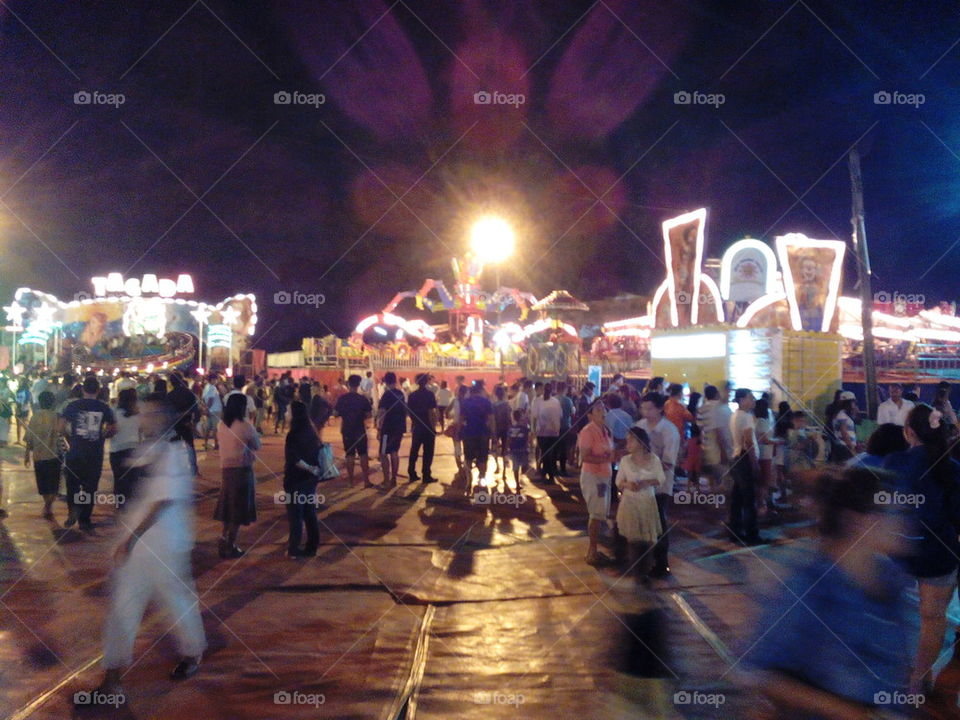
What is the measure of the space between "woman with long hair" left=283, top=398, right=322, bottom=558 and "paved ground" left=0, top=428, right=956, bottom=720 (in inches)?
11.6

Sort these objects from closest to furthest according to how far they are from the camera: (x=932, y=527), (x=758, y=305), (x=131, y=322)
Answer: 1. (x=932, y=527)
2. (x=758, y=305)
3. (x=131, y=322)

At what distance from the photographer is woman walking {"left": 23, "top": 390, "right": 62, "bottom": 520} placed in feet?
30.0

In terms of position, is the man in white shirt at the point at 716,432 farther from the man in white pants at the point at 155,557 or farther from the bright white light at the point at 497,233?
the bright white light at the point at 497,233

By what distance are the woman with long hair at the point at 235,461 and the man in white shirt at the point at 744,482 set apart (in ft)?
17.2

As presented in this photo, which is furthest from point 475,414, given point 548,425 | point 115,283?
point 115,283

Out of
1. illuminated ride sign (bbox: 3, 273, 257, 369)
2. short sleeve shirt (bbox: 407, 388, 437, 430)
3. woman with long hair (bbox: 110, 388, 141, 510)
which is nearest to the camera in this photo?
woman with long hair (bbox: 110, 388, 141, 510)

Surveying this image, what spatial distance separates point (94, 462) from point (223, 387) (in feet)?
31.0

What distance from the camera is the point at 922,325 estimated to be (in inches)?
1193

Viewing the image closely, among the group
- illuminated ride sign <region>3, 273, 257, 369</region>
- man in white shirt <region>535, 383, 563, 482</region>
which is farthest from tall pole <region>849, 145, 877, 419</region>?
illuminated ride sign <region>3, 273, 257, 369</region>

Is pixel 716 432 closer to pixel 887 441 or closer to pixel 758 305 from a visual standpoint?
pixel 887 441

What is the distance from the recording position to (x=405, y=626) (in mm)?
5738

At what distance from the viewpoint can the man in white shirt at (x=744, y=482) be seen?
331 inches

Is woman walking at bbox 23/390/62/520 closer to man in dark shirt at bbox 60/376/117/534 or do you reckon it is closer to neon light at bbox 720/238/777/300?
man in dark shirt at bbox 60/376/117/534

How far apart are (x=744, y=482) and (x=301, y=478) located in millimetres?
4801
